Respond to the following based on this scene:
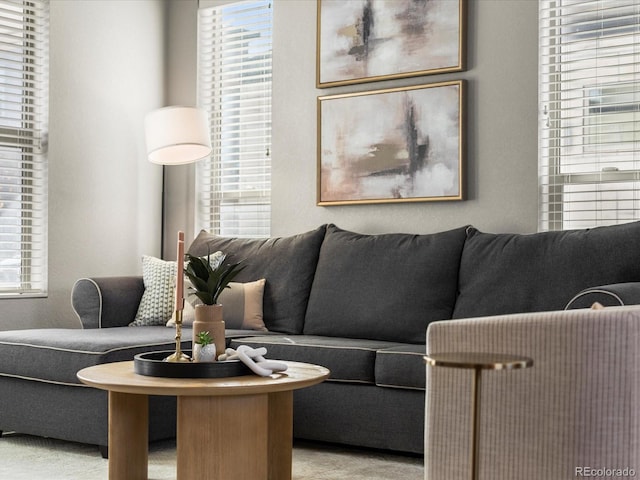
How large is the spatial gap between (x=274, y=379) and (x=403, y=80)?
2.26 meters

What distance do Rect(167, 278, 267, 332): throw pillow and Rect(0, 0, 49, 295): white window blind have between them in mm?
911

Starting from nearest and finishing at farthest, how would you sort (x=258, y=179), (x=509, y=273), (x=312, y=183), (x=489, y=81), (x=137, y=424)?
(x=137, y=424), (x=509, y=273), (x=489, y=81), (x=312, y=183), (x=258, y=179)

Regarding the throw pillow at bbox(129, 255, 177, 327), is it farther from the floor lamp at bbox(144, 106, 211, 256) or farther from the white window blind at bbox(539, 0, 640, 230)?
the white window blind at bbox(539, 0, 640, 230)

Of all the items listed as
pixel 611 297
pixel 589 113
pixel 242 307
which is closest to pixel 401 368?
pixel 611 297

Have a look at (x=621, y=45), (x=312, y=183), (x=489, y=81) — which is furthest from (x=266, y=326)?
(x=621, y=45)

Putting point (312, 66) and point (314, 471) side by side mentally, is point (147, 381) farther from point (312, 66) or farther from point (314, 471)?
point (312, 66)

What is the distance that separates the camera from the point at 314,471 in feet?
11.3

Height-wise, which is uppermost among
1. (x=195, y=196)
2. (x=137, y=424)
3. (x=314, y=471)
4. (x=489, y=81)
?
(x=489, y=81)

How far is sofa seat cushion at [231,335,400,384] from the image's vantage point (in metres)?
3.65

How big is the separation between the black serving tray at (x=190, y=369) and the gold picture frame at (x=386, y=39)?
7.16ft

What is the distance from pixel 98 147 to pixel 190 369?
261 centimetres

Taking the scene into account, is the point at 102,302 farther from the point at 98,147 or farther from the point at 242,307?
the point at 98,147

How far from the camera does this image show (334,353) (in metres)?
3.72

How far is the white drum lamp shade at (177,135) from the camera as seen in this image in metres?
4.75
